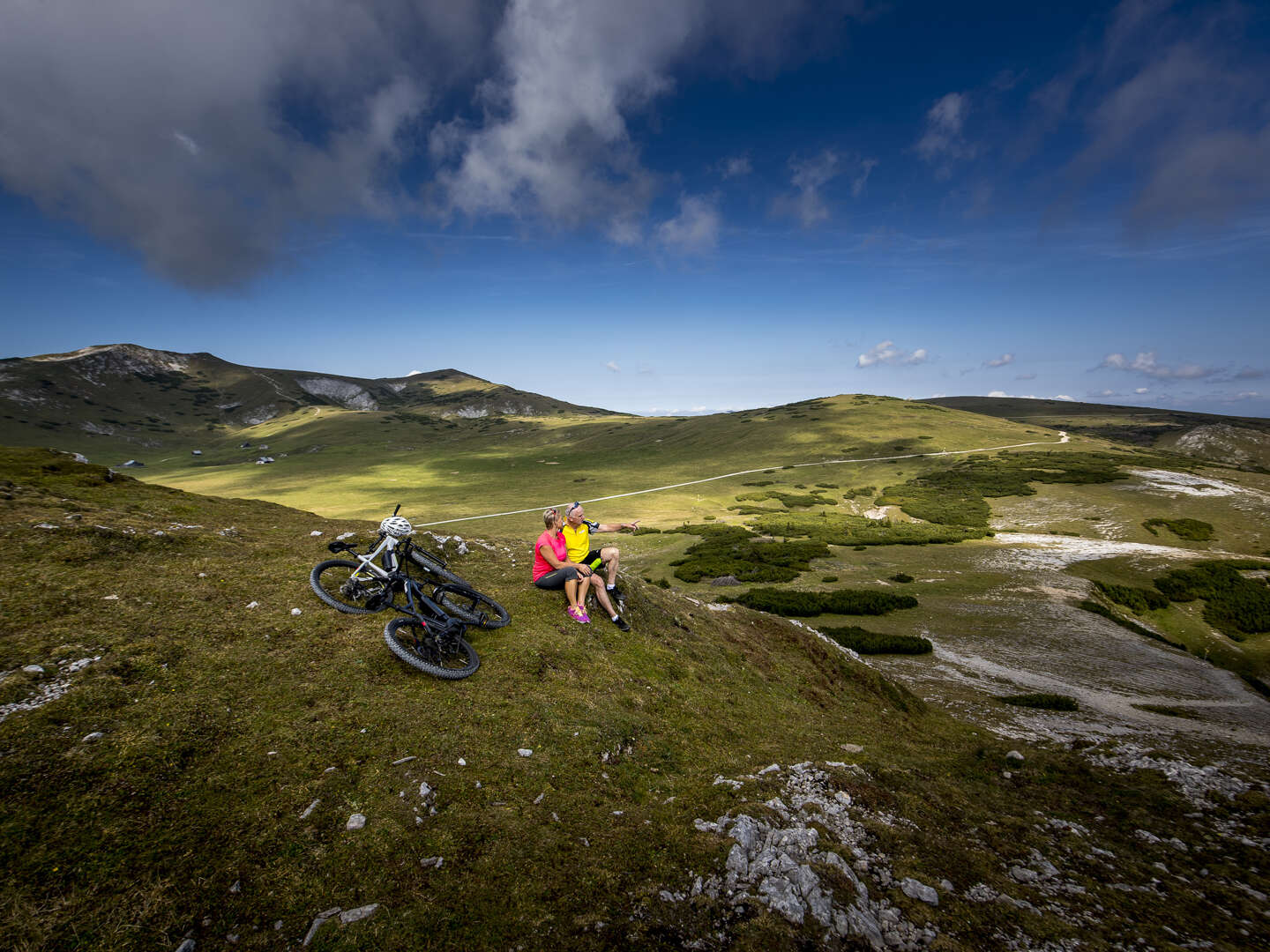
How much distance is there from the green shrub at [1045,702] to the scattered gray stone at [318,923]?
2583 cm

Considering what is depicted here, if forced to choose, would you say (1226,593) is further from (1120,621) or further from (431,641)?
(431,641)

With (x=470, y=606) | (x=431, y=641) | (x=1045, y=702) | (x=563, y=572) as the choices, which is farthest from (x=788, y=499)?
(x=431, y=641)

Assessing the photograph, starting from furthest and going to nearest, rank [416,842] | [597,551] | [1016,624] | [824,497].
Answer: [824,497] < [1016,624] < [597,551] < [416,842]

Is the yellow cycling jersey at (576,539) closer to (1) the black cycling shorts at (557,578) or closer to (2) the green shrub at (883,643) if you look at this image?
(1) the black cycling shorts at (557,578)

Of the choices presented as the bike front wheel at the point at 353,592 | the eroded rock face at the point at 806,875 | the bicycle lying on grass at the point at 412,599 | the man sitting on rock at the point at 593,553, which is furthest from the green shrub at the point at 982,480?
the bike front wheel at the point at 353,592

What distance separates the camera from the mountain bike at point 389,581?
13.6 m

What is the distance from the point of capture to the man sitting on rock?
15305mm

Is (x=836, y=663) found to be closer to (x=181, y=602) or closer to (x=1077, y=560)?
(x=181, y=602)

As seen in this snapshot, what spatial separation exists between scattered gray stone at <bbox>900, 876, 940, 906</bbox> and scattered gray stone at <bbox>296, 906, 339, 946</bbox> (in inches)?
314

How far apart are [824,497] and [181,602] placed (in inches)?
3892

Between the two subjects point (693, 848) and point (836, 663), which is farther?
point (836, 663)

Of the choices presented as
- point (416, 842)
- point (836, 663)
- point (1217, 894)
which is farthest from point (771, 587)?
point (416, 842)

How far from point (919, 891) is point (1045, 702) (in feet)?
66.1

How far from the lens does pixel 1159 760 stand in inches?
479
